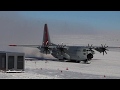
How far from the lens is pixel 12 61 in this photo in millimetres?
25156

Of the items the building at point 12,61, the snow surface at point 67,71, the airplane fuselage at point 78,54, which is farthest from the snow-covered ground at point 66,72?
the airplane fuselage at point 78,54

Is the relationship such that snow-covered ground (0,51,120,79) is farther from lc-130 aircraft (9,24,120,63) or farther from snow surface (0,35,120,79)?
lc-130 aircraft (9,24,120,63)

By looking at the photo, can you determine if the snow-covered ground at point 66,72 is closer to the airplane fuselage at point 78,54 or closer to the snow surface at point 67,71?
the snow surface at point 67,71

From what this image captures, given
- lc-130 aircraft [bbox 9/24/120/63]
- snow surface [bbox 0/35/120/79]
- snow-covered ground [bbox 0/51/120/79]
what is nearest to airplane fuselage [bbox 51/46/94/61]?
lc-130 aircraft [bbox 9/24/120/63]

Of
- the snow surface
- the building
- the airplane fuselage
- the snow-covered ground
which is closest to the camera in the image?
the snow-covered ground

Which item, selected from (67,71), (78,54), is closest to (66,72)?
(67,71)

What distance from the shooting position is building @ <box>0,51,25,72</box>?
2492cm

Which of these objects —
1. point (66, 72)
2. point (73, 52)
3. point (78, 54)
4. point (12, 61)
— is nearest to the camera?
point (12, 61)

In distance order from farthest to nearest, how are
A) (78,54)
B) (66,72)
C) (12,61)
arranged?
(78,54) < (66,72) < (12,61)

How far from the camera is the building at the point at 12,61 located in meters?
24.9

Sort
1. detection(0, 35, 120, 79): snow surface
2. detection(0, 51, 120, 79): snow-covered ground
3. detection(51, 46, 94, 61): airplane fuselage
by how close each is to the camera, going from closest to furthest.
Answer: detection(0, 51, 120, 79): snow-covered ground
detection(0, 35, 120, 79): snow surface
detection(51, 46, 94, 61): airplane fuselage

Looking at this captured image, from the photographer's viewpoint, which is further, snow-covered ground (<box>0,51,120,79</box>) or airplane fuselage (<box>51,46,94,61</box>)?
airplane fuselage (<box>51,46,94,61</box>)

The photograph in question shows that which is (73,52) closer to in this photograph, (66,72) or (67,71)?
(67,71)
